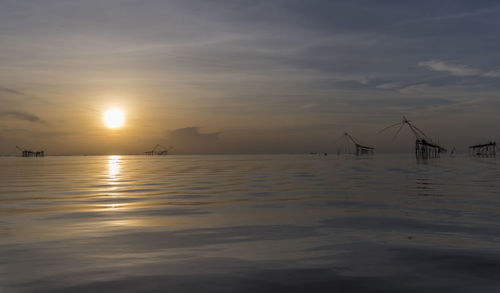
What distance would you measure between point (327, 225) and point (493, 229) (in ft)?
17.8

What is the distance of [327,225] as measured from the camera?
14.7m

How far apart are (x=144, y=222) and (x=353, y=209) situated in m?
9.46

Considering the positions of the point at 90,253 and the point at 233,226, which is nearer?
the point at 90,253

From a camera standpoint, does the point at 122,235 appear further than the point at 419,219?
No

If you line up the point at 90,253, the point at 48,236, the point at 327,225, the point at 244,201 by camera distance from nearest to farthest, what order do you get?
the point at 90,253
the point at 48,236
the point at 327,225
the point at 244,201

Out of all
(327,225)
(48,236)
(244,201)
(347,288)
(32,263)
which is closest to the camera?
(347,288)

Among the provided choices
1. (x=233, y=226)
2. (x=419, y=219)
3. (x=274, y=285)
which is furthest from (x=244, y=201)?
(x=274, y=285)

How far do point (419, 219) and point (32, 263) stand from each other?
13272 millimetres

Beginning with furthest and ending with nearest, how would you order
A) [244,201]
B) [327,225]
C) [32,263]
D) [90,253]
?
[244,201] < [327,225] < [90,253] < [32,263]

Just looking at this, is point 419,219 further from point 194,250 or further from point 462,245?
point 194,250

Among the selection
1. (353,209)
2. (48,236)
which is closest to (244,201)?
(353,209)

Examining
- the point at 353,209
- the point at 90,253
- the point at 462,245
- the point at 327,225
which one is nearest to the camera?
the point at 90,253

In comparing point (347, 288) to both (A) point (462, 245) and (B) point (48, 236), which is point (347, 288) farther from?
(B) point (48, 236)

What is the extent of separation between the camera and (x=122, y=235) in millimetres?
12852
